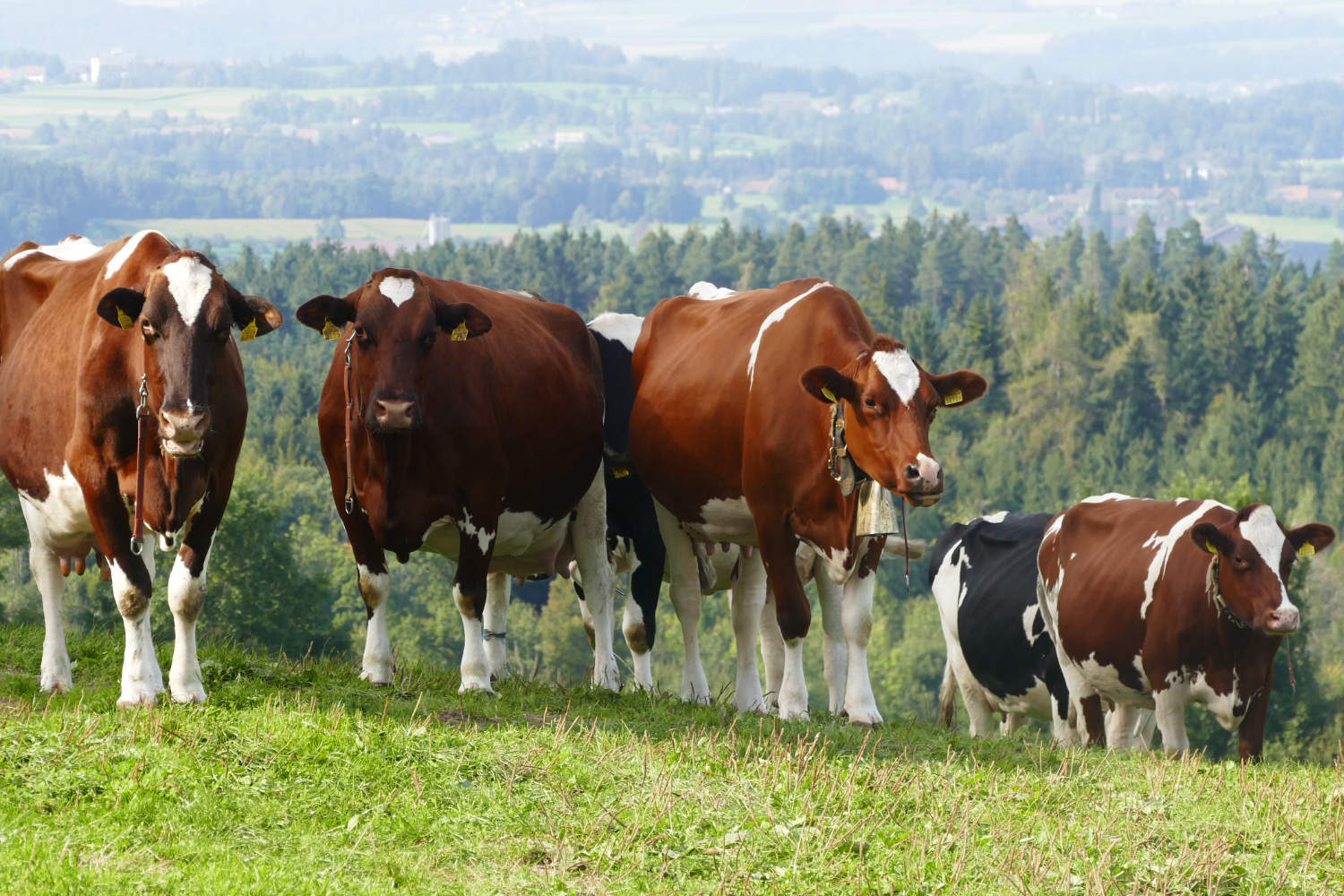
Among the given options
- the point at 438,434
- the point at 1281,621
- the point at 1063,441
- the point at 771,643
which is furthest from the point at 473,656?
the point at 1063,441

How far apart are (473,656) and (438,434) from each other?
1.74m

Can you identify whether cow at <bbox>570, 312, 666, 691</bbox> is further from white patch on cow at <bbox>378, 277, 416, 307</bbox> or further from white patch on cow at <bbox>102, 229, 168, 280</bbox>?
white patch on cow at <bbox>102, 229, 168, 280</bbox>

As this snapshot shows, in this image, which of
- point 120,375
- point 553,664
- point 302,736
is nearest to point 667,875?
point 302,736

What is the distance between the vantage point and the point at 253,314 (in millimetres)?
11359

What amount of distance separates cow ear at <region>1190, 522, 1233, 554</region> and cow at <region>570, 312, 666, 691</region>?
4.90 meters

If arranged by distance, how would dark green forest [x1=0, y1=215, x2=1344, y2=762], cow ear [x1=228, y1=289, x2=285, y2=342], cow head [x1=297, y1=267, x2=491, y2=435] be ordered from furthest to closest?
1. dark green forest [x1=0, y1=215, x2=1344, y2=762]
2. cow head [x1=297, y1=267, x2=491, y2=435]
3. cow ear [x1=228, y1=289, x2=285, y2=342]

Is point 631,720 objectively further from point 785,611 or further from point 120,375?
point 120,375

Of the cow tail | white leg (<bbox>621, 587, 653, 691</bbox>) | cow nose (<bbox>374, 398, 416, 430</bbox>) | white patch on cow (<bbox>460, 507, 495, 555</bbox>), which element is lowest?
the cow tail

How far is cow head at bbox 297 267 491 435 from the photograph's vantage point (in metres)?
12.2

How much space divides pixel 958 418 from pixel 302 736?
160m

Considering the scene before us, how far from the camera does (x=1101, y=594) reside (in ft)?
55.7

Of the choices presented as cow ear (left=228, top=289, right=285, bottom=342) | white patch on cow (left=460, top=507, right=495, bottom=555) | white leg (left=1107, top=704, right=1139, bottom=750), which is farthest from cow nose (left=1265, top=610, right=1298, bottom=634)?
cow ear (left=228, top=289, right=285, bottom=342)

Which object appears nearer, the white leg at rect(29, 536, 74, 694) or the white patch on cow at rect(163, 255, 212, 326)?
the white patch on cow at rect(163, 255, 212, 326)

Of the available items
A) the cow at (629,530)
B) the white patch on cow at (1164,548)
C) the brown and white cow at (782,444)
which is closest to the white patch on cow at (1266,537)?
the white patch on cow at (1164,548)
